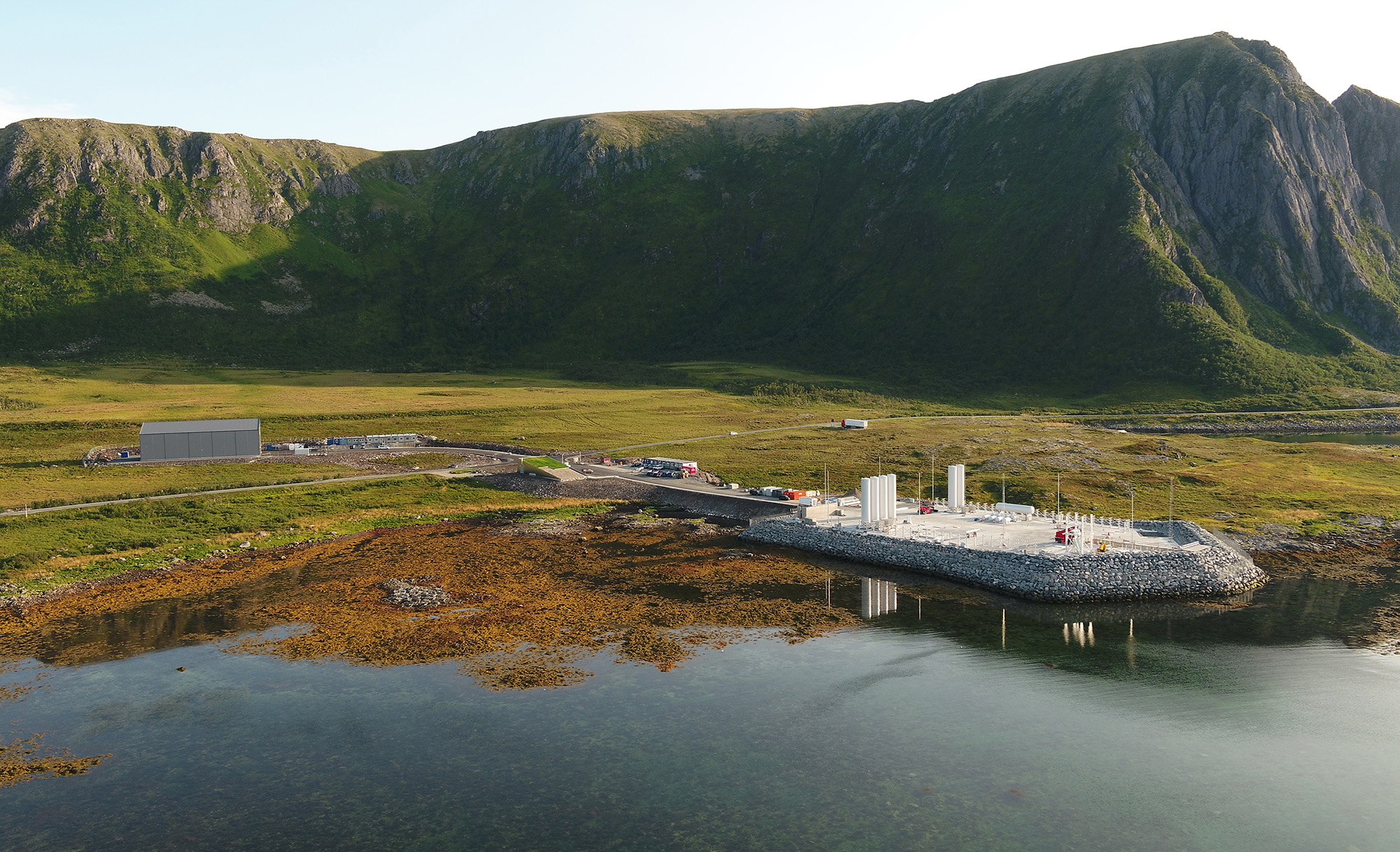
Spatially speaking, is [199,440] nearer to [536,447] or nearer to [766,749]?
[536,447]

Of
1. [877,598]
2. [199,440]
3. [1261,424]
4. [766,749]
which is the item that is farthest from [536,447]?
[1261,424]

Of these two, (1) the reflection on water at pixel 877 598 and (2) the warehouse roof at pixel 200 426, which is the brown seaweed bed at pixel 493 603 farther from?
(2) the warehouse roof at pixel 200 426

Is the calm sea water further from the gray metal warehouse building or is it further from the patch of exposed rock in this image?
the gray metal warehouse building

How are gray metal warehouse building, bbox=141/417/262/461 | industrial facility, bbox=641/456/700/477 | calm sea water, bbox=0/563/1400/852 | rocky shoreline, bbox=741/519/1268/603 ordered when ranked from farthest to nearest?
gray metal warehouse building, bbox=141/417/262/461, industrial facility, bbox=641/456/700/477, rocky shoreline, bbox=741/519/1268/603, calm sea water, bbox=0/563/1400/852

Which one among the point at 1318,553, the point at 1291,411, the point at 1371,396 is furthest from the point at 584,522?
the point at 1371,396

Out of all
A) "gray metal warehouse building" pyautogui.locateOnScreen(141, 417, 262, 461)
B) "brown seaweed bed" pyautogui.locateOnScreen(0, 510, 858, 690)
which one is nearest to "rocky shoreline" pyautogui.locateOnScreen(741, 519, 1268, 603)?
"brown seaweed bed" pyautogui.locateOnScreen(0, 510, 858, 690)

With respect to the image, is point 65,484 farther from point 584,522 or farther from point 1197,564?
point 1197,564
